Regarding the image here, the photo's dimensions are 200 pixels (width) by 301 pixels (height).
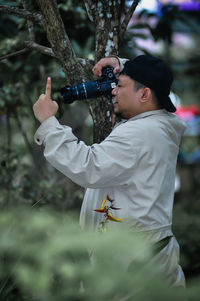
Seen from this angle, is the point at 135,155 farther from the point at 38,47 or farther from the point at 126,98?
the point at 38,47

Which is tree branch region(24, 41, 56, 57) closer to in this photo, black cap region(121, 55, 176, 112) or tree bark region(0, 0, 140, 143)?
tree bark region(0, 0, 140, 143)

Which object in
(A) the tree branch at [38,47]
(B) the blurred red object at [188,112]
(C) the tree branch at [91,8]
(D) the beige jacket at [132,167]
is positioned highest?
(C) the tree branch at [91,8]

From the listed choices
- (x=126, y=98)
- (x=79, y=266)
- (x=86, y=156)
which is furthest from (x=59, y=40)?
(x=79, y=266)

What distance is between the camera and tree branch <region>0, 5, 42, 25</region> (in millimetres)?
2213

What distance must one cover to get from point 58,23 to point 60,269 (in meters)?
1.54

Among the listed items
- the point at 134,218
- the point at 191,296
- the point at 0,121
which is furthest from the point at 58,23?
the point at 0,121

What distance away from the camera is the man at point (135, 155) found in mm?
1663

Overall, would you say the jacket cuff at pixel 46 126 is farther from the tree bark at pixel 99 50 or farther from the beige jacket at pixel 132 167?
the tree bark at pixel 99 50

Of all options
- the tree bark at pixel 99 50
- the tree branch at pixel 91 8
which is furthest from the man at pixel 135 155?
the tree branch at pixel 91 8

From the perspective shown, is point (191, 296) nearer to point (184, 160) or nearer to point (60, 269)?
point (60, 269)

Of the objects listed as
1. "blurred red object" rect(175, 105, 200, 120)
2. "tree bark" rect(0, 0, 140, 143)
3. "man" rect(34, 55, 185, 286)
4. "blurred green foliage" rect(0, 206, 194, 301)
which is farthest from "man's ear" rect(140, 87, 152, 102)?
"blurred red object" rect(175, 105, 200, 120)

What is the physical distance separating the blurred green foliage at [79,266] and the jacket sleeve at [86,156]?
63cm

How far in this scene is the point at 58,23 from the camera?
2.09 m

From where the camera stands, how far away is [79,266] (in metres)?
0.91
